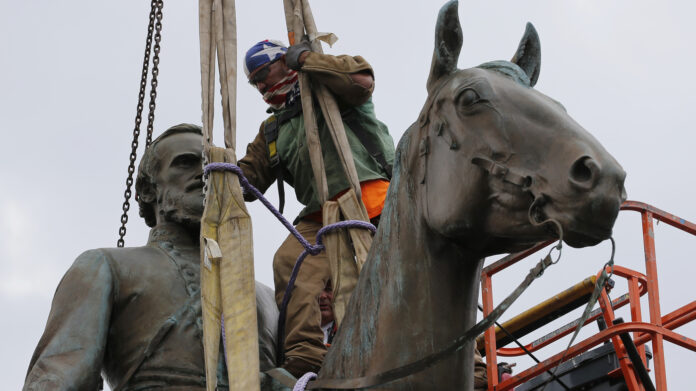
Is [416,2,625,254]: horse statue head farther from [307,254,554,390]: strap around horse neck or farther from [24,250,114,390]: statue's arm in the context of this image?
[24,250,114,390]: statue's arm

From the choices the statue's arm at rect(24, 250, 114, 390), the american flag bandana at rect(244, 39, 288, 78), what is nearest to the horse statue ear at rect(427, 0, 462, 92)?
the statue's arm at rect(24, 250, 114, 390)

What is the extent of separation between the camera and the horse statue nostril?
4.93 meters

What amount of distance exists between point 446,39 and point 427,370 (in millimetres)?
1464

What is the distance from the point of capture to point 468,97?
550cm

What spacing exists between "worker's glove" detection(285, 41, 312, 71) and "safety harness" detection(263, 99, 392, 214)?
1.14 feet

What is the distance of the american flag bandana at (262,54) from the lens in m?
8.12

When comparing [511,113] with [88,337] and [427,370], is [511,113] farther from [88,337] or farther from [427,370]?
[88,337]

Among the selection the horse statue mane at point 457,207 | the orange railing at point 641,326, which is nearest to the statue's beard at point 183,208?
the horse statue mane at point 457,207

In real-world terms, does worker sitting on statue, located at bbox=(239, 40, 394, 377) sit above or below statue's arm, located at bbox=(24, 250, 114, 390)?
above

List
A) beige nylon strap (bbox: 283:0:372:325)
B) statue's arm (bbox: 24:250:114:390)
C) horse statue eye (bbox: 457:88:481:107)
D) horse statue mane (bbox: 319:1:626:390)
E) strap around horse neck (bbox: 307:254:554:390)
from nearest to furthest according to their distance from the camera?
1. horse statue mane (bbox: 319:1:626:390)
2. strap around horse neck (bbox: 307:254:554:390)
3. horse statue eye (bbox: 457:88:481:107)
4. statue's arm (bbox: 24:250:114:390)
5. beige nylon strap (bbox: 283:0:372:325)

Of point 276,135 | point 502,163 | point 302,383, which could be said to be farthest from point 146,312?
point 502,163

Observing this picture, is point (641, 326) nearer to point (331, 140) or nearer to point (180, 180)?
point (331, 140)

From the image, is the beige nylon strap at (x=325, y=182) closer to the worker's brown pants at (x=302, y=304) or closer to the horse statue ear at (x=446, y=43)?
the worker's brown pants at (x=302, y=304)

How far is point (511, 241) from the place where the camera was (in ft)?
17.5
